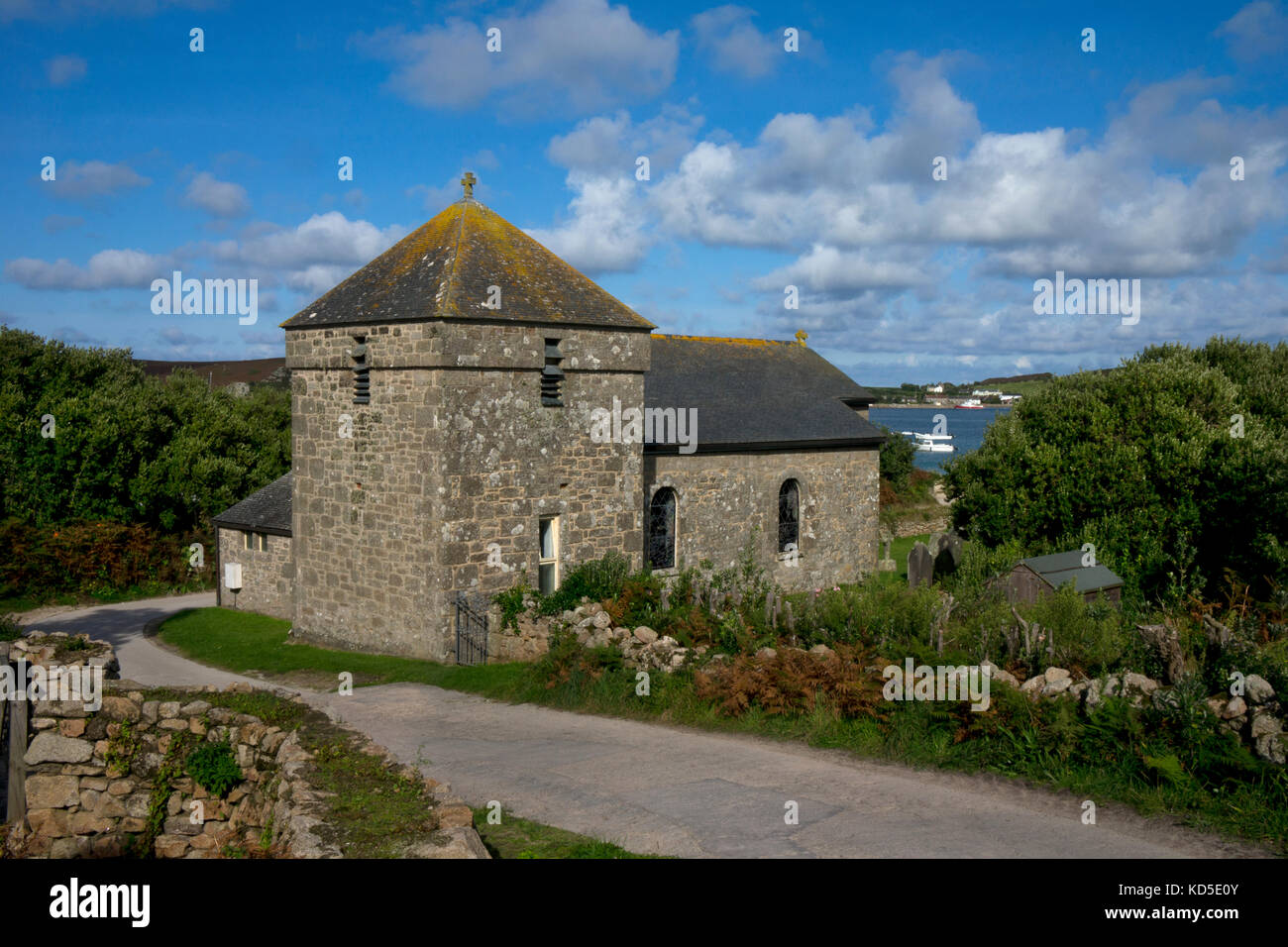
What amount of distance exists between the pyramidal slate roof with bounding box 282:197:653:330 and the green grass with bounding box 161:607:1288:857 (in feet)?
21.0

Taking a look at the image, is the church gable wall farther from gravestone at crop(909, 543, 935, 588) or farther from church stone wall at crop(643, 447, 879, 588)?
gravestone at crop(909, 543, 935, 588)

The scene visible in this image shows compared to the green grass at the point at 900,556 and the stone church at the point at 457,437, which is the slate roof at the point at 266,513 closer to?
the stone church at the point at 457,437

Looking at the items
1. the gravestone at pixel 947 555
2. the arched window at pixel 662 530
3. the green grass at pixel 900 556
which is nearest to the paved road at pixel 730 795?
the arched window at pixel 662 530

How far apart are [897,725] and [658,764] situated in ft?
9.27

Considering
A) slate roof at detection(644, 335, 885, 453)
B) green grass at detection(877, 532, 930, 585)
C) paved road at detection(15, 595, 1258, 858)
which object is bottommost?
paved road at detection(15, 595, 1258, 858)

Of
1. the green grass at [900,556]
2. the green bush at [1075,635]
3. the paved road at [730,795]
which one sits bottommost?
the paved road at [730,795]

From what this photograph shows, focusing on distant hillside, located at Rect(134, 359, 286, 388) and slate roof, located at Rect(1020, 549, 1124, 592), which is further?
distant hillside, located at Rect(134, 359, 286, 388)

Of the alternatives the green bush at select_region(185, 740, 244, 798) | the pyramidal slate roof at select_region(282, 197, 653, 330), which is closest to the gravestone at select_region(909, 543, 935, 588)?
the pyramidal slate roof at select_region(282, 197, 653, 330)

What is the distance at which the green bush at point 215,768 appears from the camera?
9648 mm

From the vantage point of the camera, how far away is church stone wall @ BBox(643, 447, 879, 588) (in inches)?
912

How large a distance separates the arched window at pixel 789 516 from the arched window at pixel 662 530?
162 inches
